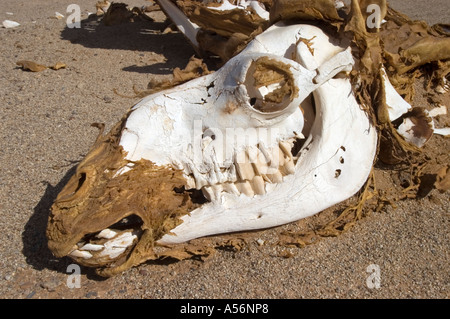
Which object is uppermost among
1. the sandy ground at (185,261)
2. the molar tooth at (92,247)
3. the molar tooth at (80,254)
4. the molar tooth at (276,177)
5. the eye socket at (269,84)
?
the eye socket at (269,84)

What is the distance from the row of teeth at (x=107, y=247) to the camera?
178cm

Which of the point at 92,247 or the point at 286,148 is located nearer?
the point at 92,247

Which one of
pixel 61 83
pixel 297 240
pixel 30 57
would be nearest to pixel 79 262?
pixel 297 240

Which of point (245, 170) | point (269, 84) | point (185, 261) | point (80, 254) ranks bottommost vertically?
point (185, 261)

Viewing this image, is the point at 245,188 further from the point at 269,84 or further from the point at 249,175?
the point at 269,84

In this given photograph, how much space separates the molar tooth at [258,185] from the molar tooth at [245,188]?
0.02 meters

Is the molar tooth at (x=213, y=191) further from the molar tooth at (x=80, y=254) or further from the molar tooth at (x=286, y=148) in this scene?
the molar tooth at (x=80, y=254)

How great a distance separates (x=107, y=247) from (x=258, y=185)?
2.18 feet

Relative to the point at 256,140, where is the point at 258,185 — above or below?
below

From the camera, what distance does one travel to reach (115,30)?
480cm

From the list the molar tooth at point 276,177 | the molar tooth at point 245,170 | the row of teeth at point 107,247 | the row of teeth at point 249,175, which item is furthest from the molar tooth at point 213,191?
the row of teeth at point 107,247

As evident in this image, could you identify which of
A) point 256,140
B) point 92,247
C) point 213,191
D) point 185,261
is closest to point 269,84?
point 256,140

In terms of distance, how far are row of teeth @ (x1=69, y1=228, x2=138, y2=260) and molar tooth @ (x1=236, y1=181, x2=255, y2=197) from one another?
498mm

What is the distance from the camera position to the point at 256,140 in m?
2.02
